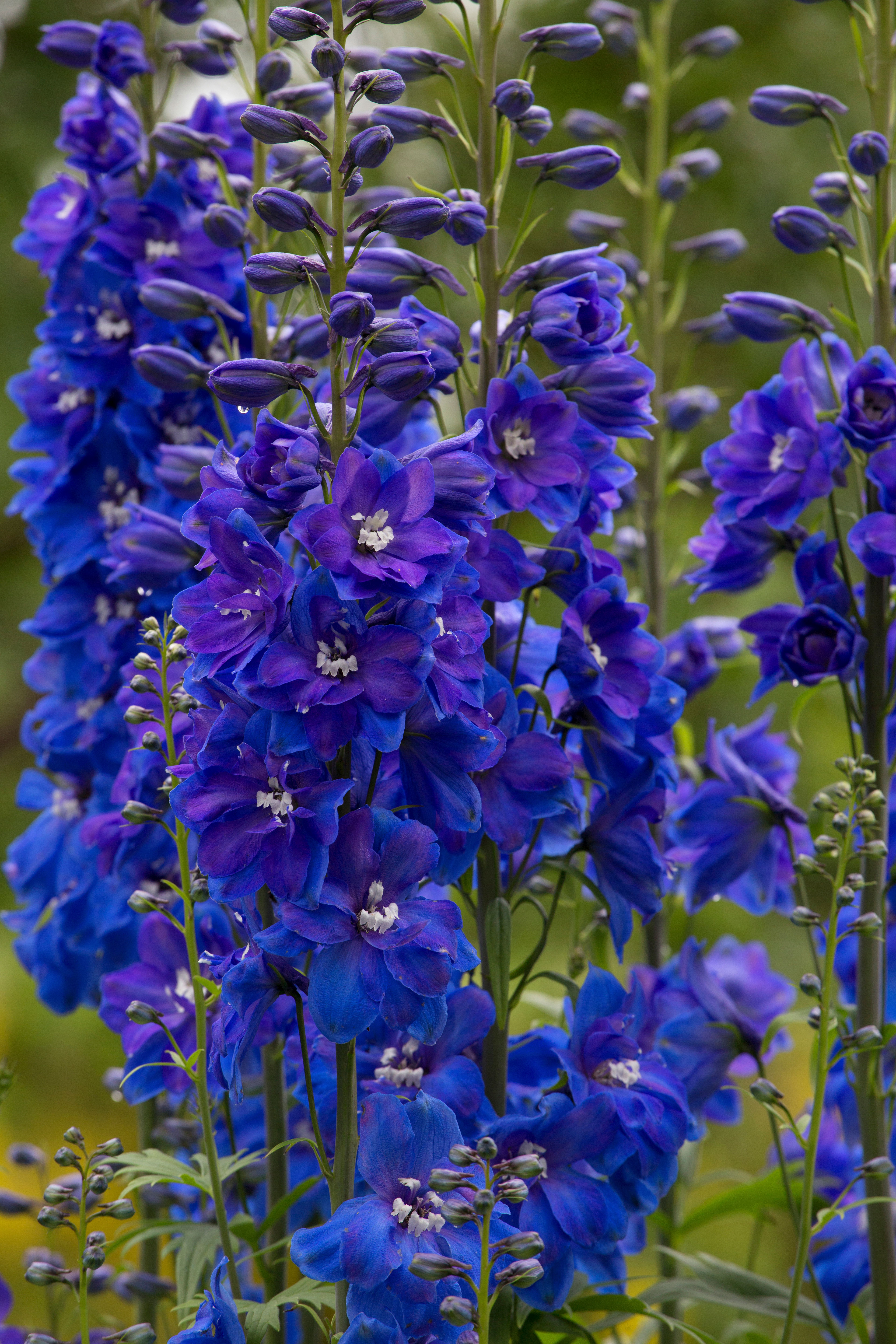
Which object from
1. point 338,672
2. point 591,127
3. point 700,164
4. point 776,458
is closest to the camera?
point 338,672

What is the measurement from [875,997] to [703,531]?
0.57 meters

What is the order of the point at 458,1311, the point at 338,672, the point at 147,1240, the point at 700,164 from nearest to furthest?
the point at 458,1311, the point at 338,672, the point at 147,1240, the point at 700,164

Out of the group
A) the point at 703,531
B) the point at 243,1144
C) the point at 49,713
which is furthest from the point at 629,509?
the point at 243,1144

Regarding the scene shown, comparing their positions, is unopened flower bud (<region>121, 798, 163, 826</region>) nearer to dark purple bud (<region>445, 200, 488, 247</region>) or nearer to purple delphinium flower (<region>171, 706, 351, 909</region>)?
purple delphinium flower (<region>171, 706, 351, 909</region>)

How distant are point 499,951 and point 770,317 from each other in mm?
801

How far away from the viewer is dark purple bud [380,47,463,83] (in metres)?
1.30

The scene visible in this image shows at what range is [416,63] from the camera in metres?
1.30

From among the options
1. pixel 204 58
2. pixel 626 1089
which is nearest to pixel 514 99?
pixel 204 58

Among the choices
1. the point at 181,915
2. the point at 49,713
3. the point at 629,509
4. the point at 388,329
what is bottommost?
the point at 181,915

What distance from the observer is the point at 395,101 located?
3.41 feet

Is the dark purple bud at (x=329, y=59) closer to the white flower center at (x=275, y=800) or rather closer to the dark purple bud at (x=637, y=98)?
the white flower center at (x=275, y=800)

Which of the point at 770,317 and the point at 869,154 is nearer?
the point at 869,154

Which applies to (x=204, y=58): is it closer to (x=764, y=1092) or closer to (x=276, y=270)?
(x=276, y=270)

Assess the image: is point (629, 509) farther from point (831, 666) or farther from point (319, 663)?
point (319, 663)
